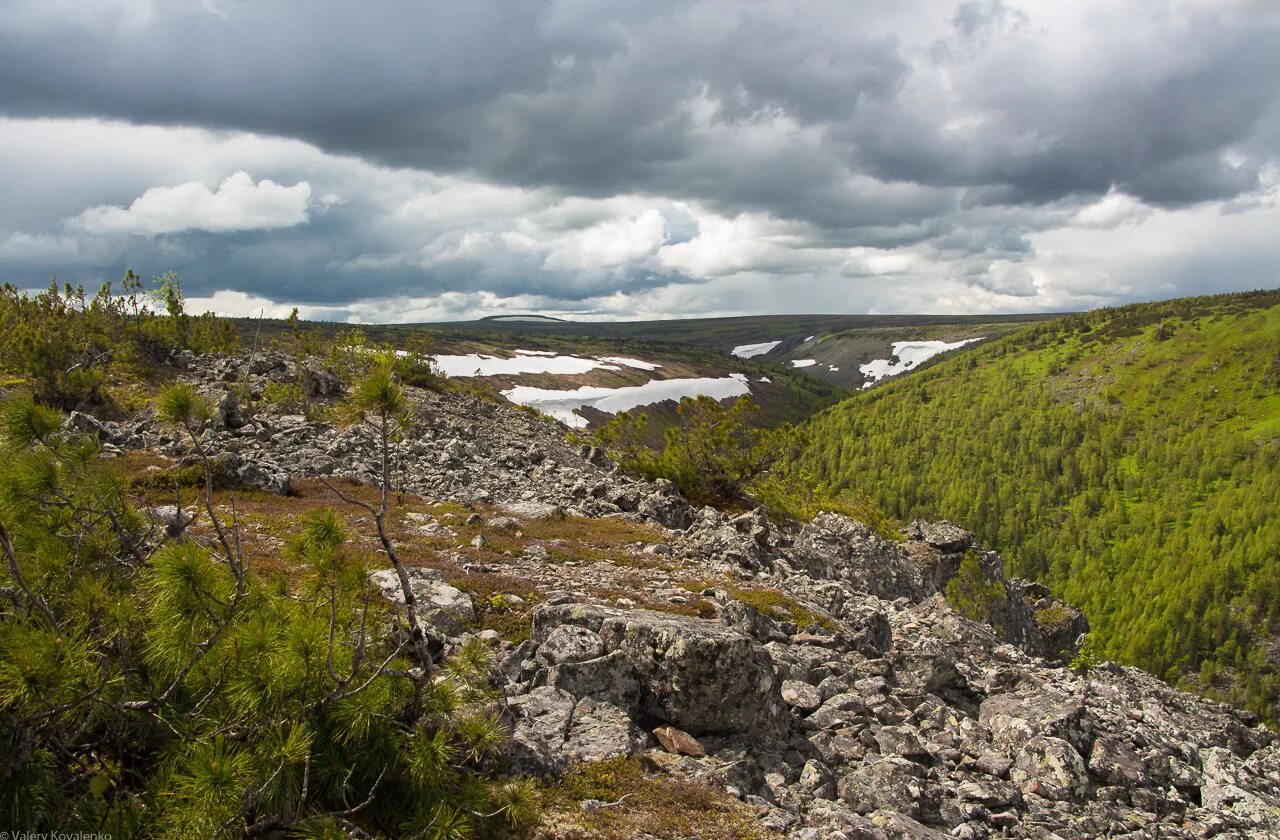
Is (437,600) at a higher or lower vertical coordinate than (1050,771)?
higher

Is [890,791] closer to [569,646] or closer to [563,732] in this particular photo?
[563,732]

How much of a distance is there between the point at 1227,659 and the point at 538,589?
198m

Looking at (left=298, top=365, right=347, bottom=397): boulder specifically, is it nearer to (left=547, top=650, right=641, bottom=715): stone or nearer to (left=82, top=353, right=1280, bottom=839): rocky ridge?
(left=82, top=353, right=1280, bottom=839): rocky ridge

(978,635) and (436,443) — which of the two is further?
(436,443)

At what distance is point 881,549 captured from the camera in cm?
3875

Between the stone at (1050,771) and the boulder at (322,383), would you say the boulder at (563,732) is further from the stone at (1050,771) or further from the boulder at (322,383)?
the boulder at (322,383)

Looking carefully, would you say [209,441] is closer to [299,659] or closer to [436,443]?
[436,443]

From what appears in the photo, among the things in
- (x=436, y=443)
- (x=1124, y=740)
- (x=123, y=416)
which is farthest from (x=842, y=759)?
(x=123, y=416)

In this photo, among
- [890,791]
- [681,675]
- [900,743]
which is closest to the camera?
[890,791]

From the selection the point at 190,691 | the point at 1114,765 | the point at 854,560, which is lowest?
the point at 854,560

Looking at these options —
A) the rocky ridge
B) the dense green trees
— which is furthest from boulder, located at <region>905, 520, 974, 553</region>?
the rocky ridge

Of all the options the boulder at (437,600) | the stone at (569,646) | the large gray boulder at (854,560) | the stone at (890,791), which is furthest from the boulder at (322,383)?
the stone at (890,791)

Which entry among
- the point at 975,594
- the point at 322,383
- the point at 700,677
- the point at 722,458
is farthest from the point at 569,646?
the point at 322,383

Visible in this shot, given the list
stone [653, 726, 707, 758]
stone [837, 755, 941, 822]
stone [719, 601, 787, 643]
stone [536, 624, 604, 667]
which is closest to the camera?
stone [837, 755, 941, 822]
